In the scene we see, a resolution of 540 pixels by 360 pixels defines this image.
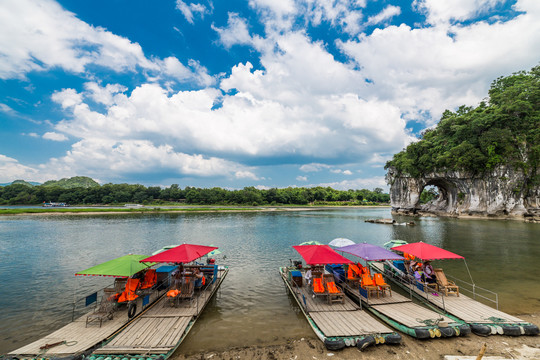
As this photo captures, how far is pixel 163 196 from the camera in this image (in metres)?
148

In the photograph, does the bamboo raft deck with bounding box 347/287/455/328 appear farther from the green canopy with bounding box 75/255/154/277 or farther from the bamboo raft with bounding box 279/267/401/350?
the green canopy with bounding box 75/255/154/277

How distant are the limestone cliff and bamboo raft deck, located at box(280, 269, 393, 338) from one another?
65890mm

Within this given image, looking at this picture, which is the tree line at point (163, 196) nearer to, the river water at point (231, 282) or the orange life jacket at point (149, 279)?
the river water at point (231, 282)

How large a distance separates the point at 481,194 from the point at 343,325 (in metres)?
70.5

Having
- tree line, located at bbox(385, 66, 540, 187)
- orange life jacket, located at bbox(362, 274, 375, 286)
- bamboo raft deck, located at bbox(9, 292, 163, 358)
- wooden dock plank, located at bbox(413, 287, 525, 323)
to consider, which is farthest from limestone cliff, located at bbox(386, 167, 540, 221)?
bamboo raft deck, located at bbox(9, 292, 163, 358)

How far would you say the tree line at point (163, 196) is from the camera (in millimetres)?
121688

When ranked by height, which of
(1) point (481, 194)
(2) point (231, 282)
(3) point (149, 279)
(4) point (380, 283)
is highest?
A: (1) point (481, 194)

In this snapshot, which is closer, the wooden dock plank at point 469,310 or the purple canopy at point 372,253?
the wooden dock plank at point 469,310

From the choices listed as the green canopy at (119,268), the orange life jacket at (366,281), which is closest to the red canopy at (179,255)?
the green canopy at (119,268)

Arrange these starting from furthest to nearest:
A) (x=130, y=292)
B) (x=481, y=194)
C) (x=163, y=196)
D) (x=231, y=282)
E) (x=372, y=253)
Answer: (x=163, y=196)
(x=481, y=194)
(x=231, y=282)
(x=372, y=253)
(x=130, y=292)

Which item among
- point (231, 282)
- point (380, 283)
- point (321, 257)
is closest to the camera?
point (321, 257)

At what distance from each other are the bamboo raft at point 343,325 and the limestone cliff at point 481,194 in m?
65.8

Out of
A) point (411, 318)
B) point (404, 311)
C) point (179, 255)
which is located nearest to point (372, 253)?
point (404, 311)

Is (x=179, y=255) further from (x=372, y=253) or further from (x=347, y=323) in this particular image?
(x=372, y=253)
